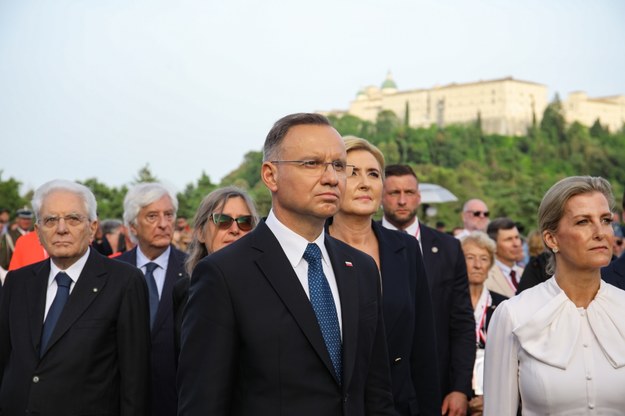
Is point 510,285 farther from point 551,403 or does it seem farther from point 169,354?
point 551,403

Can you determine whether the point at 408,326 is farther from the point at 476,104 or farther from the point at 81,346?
the point at 476,104

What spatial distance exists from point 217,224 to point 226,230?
0.07m

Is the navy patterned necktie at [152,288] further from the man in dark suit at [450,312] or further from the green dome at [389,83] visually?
the green dome at [389,83]

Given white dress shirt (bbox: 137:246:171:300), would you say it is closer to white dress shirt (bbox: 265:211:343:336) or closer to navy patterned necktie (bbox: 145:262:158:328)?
navy patterned necktie (bbox: 145:262:158:328)

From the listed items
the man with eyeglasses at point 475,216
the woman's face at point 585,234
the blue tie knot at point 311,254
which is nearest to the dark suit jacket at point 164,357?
the blue tie knot at point 311,254

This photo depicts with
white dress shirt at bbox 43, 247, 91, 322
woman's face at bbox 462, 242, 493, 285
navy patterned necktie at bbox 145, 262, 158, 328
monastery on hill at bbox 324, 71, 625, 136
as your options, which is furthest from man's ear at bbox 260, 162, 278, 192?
monastery on hill at bbox 324, 71, 625, 136

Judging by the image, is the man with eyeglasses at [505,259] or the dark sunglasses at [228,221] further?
the man with eyeglasses at [505,259]

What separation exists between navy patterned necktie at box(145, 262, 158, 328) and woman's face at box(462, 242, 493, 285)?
111 inches

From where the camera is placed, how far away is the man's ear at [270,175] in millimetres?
3451

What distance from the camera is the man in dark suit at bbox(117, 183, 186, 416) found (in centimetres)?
589

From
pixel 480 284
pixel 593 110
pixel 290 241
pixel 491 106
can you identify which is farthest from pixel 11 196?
pixel 593 110

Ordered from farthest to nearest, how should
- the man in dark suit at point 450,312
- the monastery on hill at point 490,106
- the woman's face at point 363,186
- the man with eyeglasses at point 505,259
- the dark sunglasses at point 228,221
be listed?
the monastery on hill at point 490,106 < the man with eyeglasses at point 505,259 < the man in dark suit at point 450,312 < the dark sunglasses at point 228,221 < the woman's face at point 363,186

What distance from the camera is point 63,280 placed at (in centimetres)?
506

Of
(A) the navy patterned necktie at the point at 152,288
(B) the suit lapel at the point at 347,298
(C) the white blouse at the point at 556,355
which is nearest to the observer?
(B) the suit lapel at the point at 347,298
